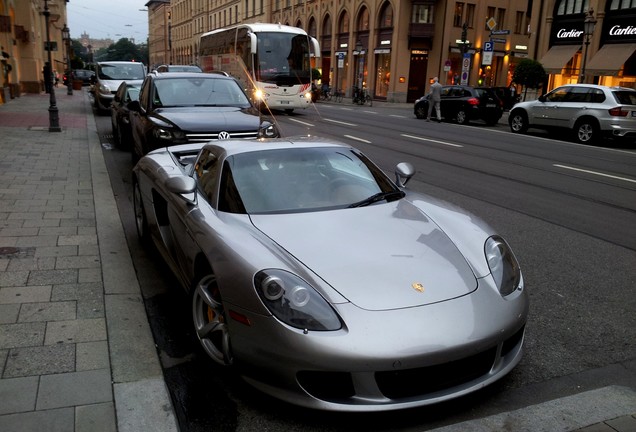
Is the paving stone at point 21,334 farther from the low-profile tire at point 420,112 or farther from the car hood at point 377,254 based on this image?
the low-profile tire at point 420,112

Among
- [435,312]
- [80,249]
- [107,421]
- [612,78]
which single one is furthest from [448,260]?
[612,78]

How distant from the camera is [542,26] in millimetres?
34281

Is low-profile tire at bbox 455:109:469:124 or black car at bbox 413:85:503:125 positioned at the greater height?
black car at bbox 413:85:503:125

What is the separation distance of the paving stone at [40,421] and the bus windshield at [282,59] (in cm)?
2127

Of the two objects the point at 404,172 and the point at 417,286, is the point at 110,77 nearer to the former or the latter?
the point at 404,172

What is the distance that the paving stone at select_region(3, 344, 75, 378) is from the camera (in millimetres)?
3207

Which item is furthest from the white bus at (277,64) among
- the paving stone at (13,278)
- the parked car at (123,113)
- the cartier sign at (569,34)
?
the paving stone at (13,278)

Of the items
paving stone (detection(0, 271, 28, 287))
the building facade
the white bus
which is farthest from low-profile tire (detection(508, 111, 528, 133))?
the building facade

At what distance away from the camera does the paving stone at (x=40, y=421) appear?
8.81 ft

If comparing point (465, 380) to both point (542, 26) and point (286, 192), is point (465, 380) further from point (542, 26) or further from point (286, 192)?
point (542, 26)

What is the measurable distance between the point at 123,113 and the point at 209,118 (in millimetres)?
4608

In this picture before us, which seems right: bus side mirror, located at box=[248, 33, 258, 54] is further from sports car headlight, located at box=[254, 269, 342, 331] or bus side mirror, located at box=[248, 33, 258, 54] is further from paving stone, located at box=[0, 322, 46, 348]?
sports car headlight, located at box=[254, 269, 342, 331]

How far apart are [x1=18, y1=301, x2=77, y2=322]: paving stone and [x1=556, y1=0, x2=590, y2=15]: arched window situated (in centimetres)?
3428

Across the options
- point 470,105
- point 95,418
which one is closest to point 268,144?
point 95,418
